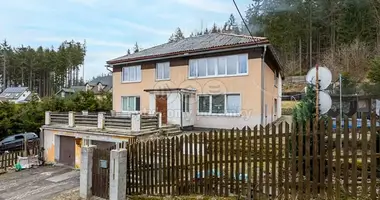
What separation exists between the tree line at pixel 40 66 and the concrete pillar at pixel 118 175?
65.9 metres

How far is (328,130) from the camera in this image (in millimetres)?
5066

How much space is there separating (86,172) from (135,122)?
582 cm

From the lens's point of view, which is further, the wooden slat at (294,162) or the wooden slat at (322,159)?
→ the wooden slat at (294,162)

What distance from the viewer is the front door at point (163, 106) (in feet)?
58.9

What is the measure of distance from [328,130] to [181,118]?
40.8 feet

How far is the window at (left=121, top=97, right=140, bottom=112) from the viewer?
68.5ft

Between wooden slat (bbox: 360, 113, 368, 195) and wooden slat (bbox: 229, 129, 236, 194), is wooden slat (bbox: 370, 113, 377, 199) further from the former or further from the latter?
wooden slat (bbox: 229, 129, 236, 194)

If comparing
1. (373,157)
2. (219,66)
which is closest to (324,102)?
(373,157)

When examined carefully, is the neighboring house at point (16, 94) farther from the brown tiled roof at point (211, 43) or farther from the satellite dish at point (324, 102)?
the satellite dish at point (324, 102)

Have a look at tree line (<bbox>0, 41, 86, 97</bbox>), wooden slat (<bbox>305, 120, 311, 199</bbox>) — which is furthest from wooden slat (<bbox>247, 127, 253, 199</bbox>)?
tree line (<bbox>0, 41, 86, 97</bbox>)

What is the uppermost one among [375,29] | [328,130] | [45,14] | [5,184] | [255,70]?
[375,29]

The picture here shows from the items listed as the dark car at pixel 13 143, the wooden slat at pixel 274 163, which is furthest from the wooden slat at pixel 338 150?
the dark car at pixel 13 143

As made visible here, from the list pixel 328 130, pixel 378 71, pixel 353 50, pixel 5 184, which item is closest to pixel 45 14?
pixel 5 184

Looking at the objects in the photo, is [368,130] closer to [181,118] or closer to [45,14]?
[181,118]
